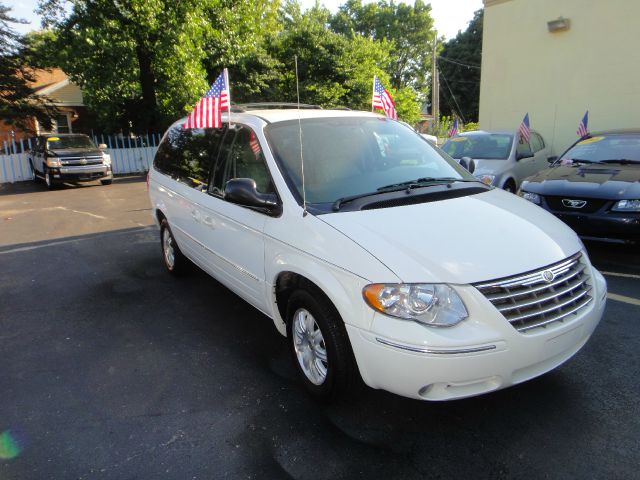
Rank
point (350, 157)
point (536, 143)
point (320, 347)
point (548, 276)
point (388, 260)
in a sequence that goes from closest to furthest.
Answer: point (388, 260), point (548, 276), point (320, 347), point (350, 157), point (536, 143)

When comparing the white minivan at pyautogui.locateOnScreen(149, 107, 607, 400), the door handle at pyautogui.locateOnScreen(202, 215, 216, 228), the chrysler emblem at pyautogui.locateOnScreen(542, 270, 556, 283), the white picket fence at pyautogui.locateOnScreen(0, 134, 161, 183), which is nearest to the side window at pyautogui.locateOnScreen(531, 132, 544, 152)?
the white minivan at pyautogui.locateOnScreen(149, 107, 607, 400)

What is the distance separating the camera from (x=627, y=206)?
17.4 feet

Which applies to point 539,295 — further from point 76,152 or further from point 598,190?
point 76,152

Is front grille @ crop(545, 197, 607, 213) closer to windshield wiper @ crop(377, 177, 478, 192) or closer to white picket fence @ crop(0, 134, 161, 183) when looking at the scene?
windshield wiper @ crop(377, 177, 478, 192)

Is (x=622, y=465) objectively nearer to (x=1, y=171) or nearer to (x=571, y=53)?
(x=571, y=53)

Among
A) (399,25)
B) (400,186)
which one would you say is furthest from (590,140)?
(399,25)

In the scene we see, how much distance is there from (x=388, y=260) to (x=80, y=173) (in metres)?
15.5

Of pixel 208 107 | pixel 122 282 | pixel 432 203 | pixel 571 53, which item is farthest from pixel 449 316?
pixel 571 53

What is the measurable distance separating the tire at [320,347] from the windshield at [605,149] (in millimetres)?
5604

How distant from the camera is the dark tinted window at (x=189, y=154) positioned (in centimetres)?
437

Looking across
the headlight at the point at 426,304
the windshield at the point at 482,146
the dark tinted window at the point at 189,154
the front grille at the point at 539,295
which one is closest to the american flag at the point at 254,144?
the dark tinted window at the point at 189,154

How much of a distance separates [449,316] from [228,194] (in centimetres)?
169

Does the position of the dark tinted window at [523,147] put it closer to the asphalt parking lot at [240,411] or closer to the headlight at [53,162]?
the asphalt parking lot at [240,411]

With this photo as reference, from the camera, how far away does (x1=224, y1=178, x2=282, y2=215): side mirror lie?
10.4 ft
